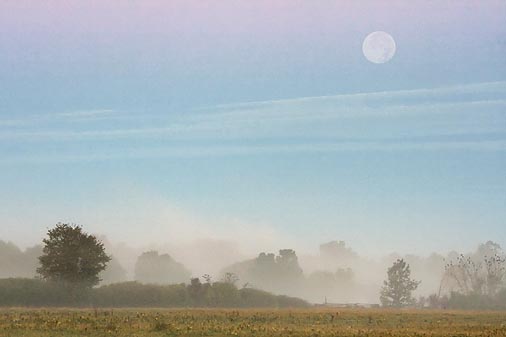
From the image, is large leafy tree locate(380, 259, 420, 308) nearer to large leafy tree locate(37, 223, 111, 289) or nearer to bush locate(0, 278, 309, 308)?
bush locate(0, 278, 309, 308)

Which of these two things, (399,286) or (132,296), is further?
(399,286)

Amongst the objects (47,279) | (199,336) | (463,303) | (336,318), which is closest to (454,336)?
(199,336)

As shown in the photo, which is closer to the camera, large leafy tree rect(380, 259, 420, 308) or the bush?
the bush

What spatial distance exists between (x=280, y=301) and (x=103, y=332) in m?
68.7

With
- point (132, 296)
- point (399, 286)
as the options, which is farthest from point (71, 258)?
point (399, 286)

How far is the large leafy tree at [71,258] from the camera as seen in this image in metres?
88.5

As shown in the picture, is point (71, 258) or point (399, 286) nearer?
point (71, 258)

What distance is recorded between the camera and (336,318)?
62219 millimetres

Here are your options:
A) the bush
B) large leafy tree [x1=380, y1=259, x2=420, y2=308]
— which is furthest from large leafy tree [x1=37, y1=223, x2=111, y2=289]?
large leafy tree [x1=380, y1=259, x2=420, y2=308]

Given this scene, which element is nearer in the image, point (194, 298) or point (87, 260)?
point (87, 260)

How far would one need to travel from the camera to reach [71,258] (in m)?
88.6

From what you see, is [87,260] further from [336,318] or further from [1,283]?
[336,318]

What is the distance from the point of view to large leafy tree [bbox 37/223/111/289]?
8850 cm

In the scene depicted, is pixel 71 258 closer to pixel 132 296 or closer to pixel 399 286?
pixel 132 296
